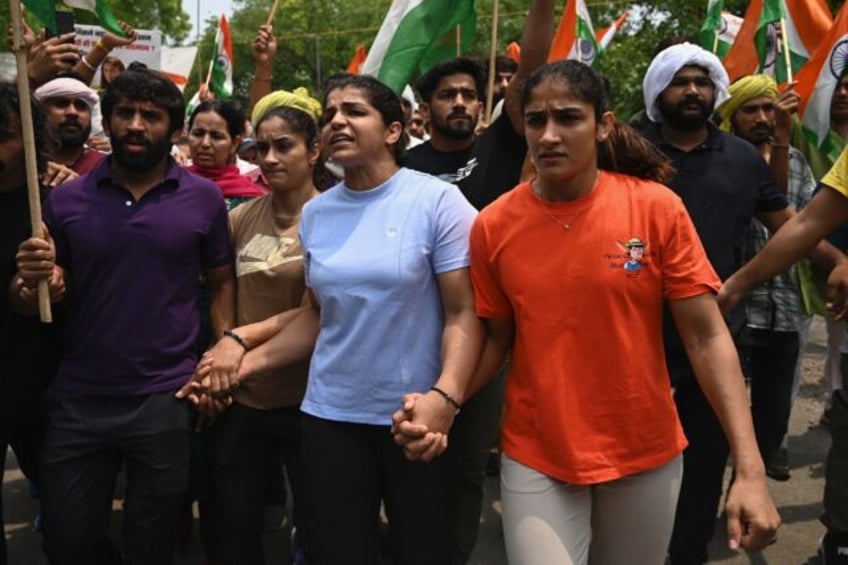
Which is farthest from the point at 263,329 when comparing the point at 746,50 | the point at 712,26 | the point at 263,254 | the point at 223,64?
the point at 223,64

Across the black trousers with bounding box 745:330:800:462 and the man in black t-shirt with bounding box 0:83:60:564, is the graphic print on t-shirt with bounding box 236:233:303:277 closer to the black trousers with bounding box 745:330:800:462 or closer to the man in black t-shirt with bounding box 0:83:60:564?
the man in black t-shirt with bounding box 0:83:60:564

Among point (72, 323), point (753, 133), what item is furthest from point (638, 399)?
point (753, 133)

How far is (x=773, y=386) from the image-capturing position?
466cm

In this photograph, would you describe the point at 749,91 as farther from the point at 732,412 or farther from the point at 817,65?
the point at 732,412

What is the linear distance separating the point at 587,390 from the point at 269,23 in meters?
3.33

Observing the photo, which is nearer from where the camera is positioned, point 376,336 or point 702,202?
point 376,336

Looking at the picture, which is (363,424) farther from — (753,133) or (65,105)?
(753,133)

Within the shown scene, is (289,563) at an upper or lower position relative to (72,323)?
lower

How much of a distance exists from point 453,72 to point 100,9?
1773 millimetres

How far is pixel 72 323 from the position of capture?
330 cm

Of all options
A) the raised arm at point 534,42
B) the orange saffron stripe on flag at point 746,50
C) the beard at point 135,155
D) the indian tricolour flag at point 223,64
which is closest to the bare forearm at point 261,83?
the beard at point 135,155

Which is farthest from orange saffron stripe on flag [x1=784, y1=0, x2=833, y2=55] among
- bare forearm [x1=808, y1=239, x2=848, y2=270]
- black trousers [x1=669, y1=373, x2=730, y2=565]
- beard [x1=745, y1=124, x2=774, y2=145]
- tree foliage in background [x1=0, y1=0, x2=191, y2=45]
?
tree foliage in background [x1=0, y1=0, x2=191, y2=45]

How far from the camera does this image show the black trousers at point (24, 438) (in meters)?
3.40

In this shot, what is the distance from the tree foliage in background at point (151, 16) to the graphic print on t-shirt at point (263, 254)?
31.9ft
